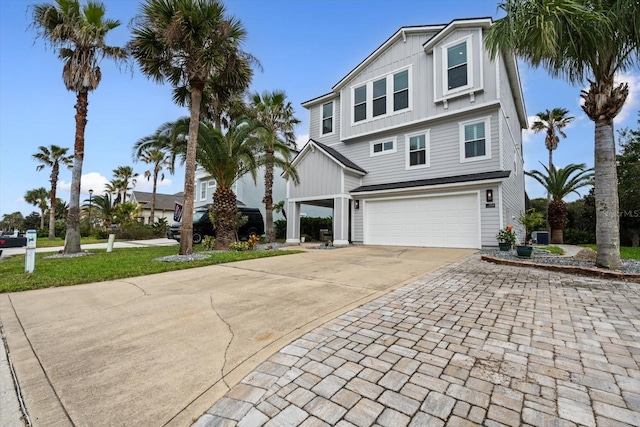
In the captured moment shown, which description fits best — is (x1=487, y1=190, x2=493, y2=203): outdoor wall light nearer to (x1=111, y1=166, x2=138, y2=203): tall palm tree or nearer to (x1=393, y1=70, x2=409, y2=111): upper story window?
(x1=393, y1=70, x2=409, y2=111): upper story window

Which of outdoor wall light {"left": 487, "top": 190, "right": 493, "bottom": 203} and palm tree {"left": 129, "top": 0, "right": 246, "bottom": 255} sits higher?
palm tree {"left": 129, "top": 0, "right": 246, "bottom": 255}

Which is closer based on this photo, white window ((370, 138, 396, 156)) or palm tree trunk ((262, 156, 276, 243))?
white window ((370, 138, 396, 156))

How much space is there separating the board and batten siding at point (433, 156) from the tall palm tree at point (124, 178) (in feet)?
109

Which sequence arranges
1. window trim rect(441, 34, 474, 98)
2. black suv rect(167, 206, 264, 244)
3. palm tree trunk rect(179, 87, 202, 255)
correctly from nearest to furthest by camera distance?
palm tree trunk rect(179, 87, 202, 255), window trim rect(441, 34, 474, 98), black suv rect(167, 206, 264, 244)

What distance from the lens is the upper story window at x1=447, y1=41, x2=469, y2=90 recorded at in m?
11.2

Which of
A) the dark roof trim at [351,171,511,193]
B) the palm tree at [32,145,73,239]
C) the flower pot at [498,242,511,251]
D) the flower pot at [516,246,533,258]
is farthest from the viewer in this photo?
the palm tree at [32,145,73,239]

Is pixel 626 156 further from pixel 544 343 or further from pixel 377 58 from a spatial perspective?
pixel 544 343

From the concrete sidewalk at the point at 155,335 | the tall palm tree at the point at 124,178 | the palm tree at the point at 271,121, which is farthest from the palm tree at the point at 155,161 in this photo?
the concrete sidewalk at the point at 155,335

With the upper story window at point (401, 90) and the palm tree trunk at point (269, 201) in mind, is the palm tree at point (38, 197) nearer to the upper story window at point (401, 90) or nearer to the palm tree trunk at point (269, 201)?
the palm tree trunk at point (269, 201)

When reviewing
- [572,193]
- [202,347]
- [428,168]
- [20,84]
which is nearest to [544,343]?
[202,347]

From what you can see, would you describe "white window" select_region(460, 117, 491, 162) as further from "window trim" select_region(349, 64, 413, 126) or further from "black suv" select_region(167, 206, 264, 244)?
"black suv" select_region(167, 206, 264, 244)

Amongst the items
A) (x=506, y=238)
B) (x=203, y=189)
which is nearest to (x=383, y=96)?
(x=506, y=238)

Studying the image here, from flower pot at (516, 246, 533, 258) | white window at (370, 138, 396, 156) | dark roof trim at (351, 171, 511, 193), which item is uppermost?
white window at (370, 138, 396, 156)

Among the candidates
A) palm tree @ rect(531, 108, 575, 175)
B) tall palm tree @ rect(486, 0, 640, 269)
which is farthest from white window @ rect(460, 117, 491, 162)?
palm tree @ rect(531, 108, 575, 175)
